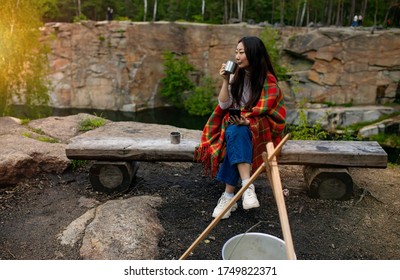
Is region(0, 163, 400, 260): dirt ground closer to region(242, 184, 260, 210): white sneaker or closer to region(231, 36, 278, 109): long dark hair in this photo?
region(242, 184, 260, 210): white sneaker

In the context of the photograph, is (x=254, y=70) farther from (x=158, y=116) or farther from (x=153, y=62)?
(x=153, y=62)

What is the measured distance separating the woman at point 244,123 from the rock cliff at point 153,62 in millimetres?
16829

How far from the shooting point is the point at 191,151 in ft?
12.8

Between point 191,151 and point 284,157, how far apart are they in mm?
989

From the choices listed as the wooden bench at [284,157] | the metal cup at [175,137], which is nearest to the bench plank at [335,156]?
the wooden bench at [284,157]

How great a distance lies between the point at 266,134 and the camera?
3.64 meters

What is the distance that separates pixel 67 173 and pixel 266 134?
105 inches

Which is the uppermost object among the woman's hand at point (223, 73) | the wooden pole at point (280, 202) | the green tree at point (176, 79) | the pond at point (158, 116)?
the woman's hand at point (223, 73)

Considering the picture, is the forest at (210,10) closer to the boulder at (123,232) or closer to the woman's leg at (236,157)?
the woman's leg at (236,157)

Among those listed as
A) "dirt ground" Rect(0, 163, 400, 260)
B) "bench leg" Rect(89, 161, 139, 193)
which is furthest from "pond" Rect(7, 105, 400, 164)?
"bench leg" Rect(89, 161, 139, 193)

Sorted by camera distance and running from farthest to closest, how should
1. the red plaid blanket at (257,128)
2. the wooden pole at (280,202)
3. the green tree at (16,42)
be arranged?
the green tree at (16,42)
the red plaid blanket at (257,128)
the wooden pole at (280,202)

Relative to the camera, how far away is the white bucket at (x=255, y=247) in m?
2.54

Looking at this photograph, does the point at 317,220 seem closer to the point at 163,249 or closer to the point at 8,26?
the point at 163,249

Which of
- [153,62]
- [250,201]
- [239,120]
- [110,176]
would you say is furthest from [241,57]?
[153,62]
